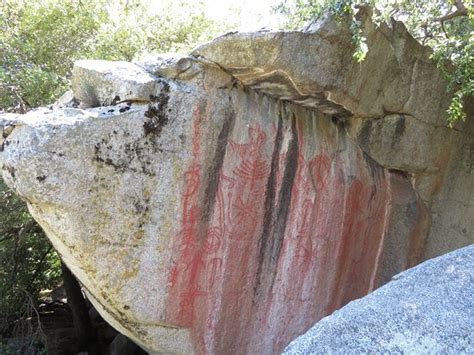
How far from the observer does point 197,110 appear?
3.81 metres

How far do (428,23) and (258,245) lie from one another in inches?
112

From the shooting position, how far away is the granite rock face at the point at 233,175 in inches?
136

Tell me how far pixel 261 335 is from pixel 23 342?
2.49m

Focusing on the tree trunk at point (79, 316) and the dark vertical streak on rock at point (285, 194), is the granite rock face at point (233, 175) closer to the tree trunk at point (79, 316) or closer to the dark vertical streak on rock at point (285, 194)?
the dark vertical streak on rock at point (285, 194)

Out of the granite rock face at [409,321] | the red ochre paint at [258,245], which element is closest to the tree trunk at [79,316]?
the red ochre paint at [258,245]

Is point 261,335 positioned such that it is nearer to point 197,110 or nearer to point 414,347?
point 197,110

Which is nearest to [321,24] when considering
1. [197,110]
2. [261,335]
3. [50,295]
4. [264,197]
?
[197,110]

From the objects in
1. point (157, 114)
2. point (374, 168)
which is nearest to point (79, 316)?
point (157, 114)

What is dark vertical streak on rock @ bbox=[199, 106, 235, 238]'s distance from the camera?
3932 millimetres

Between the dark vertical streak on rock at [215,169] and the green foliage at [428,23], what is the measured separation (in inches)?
43.2

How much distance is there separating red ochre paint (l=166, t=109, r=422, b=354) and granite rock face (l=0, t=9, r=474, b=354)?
0.01 metres

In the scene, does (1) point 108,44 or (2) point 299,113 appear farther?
(1) point 108,44

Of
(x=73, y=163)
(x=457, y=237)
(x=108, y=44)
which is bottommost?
(x=457, y=237)

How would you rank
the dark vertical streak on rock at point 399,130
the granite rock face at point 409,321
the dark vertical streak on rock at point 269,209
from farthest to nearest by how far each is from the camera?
the dark vertical streak on rock at point 399,130
the dark vertical streak on rock at point 269,209
the granite rock face at point 409,321
